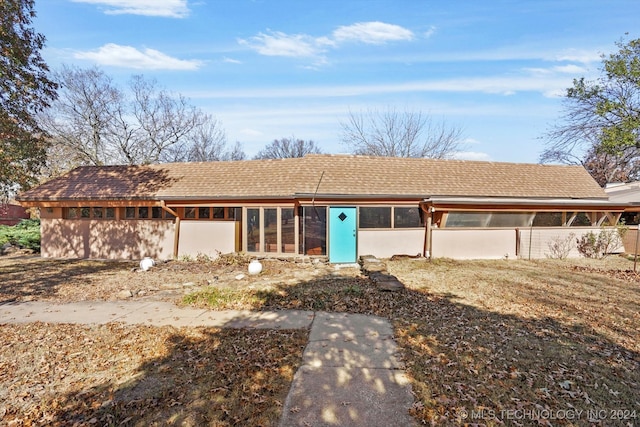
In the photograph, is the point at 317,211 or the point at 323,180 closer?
the point at 317,211

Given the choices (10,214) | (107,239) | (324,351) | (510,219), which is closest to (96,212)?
(107,239)

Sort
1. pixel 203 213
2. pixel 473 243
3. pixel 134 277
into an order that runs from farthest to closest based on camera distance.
Result: pixel 203 213 → pixel 473 243 → pixel 134 277

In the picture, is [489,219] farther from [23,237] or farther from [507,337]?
[23,237]

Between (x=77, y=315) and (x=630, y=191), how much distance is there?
79.1 feet

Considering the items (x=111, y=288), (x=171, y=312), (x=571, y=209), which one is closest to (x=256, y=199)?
(x=111, y=288)

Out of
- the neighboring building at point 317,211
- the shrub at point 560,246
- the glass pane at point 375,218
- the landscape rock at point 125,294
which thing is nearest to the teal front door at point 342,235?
the neighboring building at point 317,211

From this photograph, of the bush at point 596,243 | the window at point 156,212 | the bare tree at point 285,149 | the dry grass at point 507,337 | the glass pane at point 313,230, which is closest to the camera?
the dry grass at point 507,337

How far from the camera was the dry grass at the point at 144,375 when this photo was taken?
3428mm

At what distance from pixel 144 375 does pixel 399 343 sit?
361cm

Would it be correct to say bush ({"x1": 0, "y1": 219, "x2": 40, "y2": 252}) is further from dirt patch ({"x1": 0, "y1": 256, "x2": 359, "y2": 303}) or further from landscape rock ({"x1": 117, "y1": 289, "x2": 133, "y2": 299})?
landscape rock ({"x1": 117, "y1": 289, "x2": 133, "y2": 299})

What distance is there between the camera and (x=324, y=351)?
4.84 metres

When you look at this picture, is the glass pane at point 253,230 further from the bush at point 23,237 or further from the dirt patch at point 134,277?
the bush at point 23,237

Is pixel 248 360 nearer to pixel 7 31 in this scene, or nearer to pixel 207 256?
pixel 207 256

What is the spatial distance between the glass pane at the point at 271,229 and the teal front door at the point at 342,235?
218 centimetres
